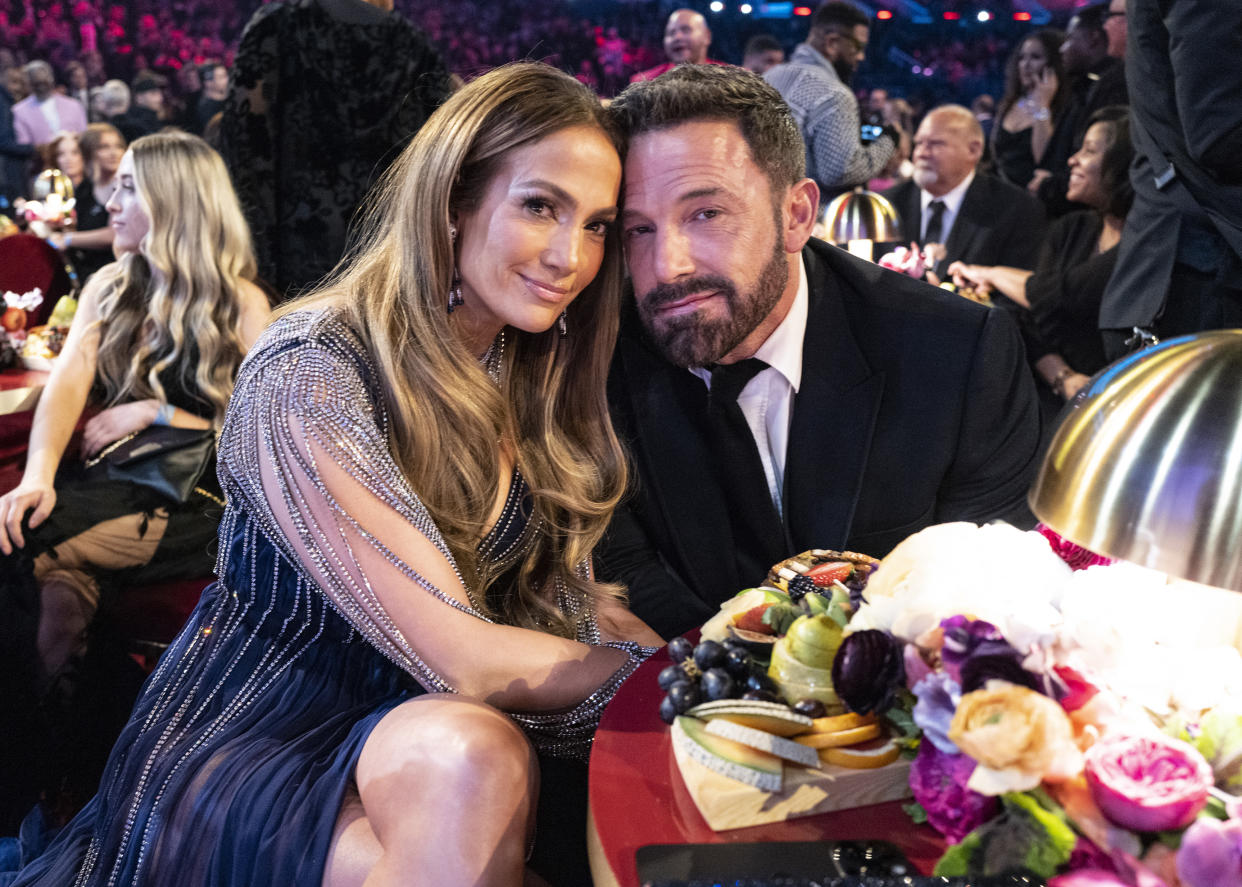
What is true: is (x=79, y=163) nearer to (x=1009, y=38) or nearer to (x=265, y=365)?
(x=265, y=365)

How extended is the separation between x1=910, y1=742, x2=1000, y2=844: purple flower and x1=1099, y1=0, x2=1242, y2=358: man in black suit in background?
197 centimetres

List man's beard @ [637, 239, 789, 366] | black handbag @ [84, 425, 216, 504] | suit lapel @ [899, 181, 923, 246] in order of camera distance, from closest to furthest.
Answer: man's beard @ [637, 239, 789, 366] < black handbag @ [84, 425, 216, 504] < suit lapel @ [899, 181, 923, 246]

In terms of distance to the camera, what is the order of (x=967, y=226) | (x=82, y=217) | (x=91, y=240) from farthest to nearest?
(x=82, y=217) < (x=91, y=240) < (x=967, y=226)

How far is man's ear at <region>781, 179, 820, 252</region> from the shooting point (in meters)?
2.09

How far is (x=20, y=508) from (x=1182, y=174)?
9.37 feet

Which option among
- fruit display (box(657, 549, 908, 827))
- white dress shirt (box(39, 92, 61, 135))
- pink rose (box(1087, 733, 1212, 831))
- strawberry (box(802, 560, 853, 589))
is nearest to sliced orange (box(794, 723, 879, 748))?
fruit display (box(657, 549, 908, 827))

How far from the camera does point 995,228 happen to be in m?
4.48

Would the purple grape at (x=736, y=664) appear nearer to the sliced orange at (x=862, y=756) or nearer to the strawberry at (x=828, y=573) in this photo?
the sliced orange at (x=862, y=756)

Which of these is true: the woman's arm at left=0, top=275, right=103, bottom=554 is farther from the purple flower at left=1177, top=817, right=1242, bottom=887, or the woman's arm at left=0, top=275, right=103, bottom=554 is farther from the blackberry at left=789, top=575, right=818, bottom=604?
the purple flower at left=1177, top=817, right=1242, bottom=887

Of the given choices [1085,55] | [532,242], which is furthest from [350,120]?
[1085,55]

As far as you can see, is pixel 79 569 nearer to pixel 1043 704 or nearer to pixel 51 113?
pixel 1043 704

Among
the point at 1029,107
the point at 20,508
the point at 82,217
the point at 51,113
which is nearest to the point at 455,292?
Answer: the point at 20,508

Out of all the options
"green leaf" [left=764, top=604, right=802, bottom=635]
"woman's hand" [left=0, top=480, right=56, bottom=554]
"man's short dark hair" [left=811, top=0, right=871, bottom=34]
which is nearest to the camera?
"green leaf" [left=764, top=604, right=802, bottom=635]

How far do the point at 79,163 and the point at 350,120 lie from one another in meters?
4.21
